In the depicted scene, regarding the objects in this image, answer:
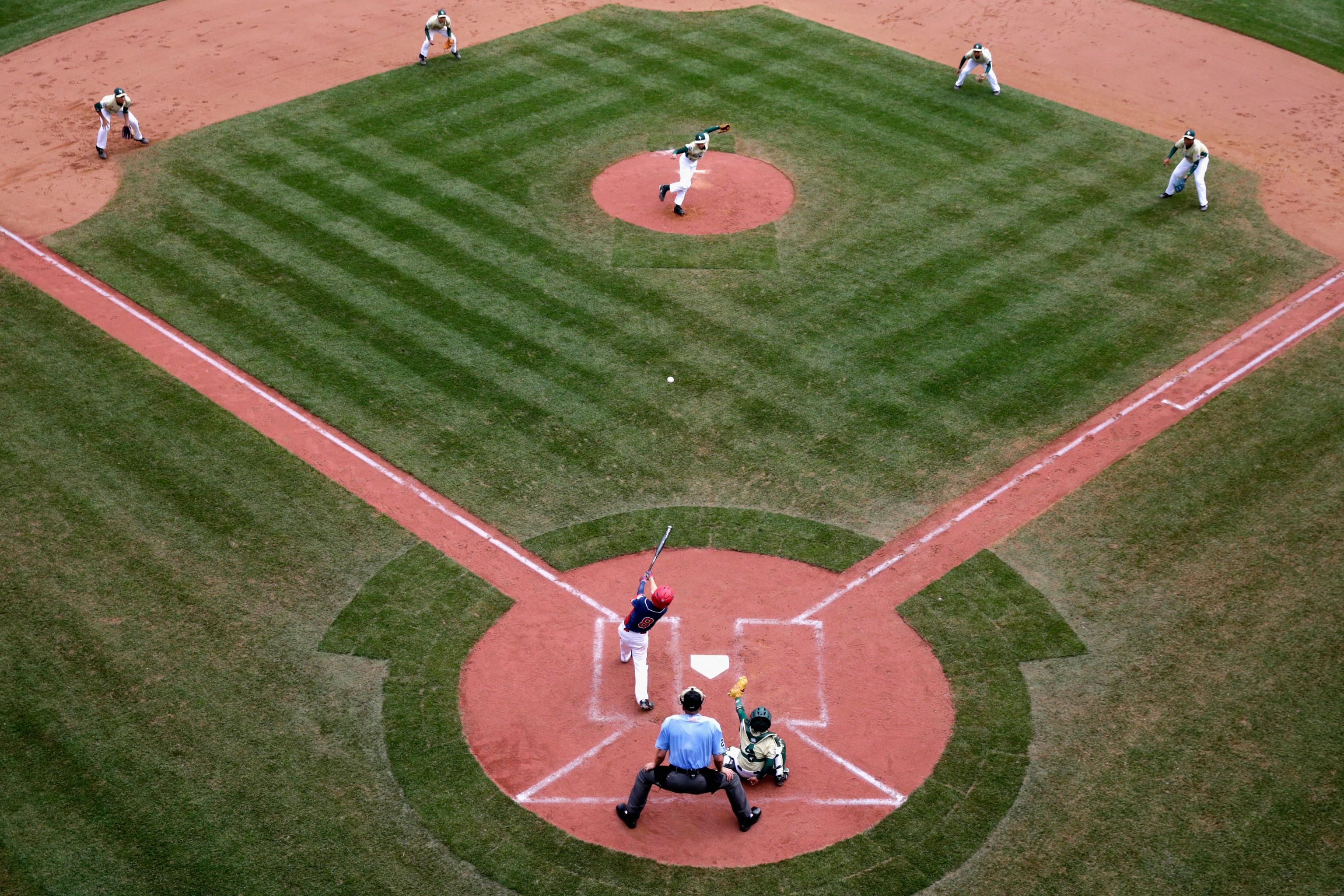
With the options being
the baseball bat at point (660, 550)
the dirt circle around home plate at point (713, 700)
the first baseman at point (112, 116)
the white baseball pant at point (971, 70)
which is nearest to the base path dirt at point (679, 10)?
the first baseman at point (112, 116)

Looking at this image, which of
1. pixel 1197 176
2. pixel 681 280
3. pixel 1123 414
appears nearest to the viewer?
pixel 1123 414

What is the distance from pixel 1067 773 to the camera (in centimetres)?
1239

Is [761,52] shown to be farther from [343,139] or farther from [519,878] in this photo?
[519,878]

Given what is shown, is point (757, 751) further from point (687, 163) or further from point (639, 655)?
point (687, 163)

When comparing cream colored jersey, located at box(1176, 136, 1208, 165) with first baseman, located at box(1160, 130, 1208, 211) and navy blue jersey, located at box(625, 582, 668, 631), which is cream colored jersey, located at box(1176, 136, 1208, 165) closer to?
first baseman, located at box(1160, 130, 1208, 211)

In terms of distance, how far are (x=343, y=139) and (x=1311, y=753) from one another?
2057cm

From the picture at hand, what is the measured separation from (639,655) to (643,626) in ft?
1.33

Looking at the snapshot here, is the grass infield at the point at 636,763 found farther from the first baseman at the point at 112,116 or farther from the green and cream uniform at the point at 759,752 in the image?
the first baseman at the point at 112,116

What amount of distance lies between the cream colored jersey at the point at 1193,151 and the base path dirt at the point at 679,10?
3.73 ft

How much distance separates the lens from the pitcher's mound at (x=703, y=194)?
2234cm

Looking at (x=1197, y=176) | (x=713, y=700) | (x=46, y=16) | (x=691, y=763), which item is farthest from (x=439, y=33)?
(x=691, y=763)

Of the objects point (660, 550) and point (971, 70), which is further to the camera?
point (971, 70)

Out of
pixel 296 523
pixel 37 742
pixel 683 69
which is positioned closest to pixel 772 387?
pixel 296 523

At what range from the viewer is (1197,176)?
2280cm
